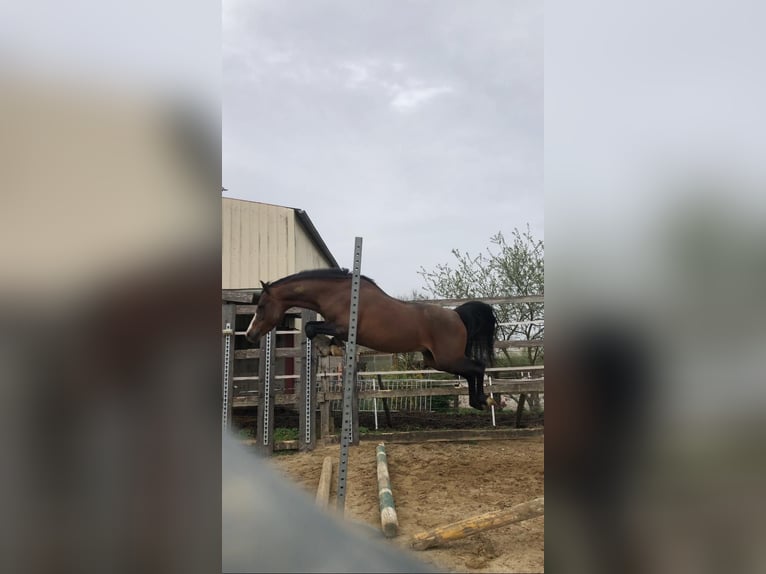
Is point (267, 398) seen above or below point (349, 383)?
below

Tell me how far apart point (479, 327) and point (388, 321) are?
24.2 inches

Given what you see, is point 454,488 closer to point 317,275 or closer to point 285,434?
point 317,275

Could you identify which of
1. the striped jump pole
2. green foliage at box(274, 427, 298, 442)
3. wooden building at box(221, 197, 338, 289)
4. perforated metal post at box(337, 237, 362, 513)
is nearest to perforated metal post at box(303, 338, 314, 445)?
green foliage at box(274, 427, 298, 442)

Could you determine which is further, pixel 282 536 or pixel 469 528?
pixel 469 528

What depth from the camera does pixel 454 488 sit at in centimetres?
247

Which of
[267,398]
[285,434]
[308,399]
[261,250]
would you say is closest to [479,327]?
[308,399]
